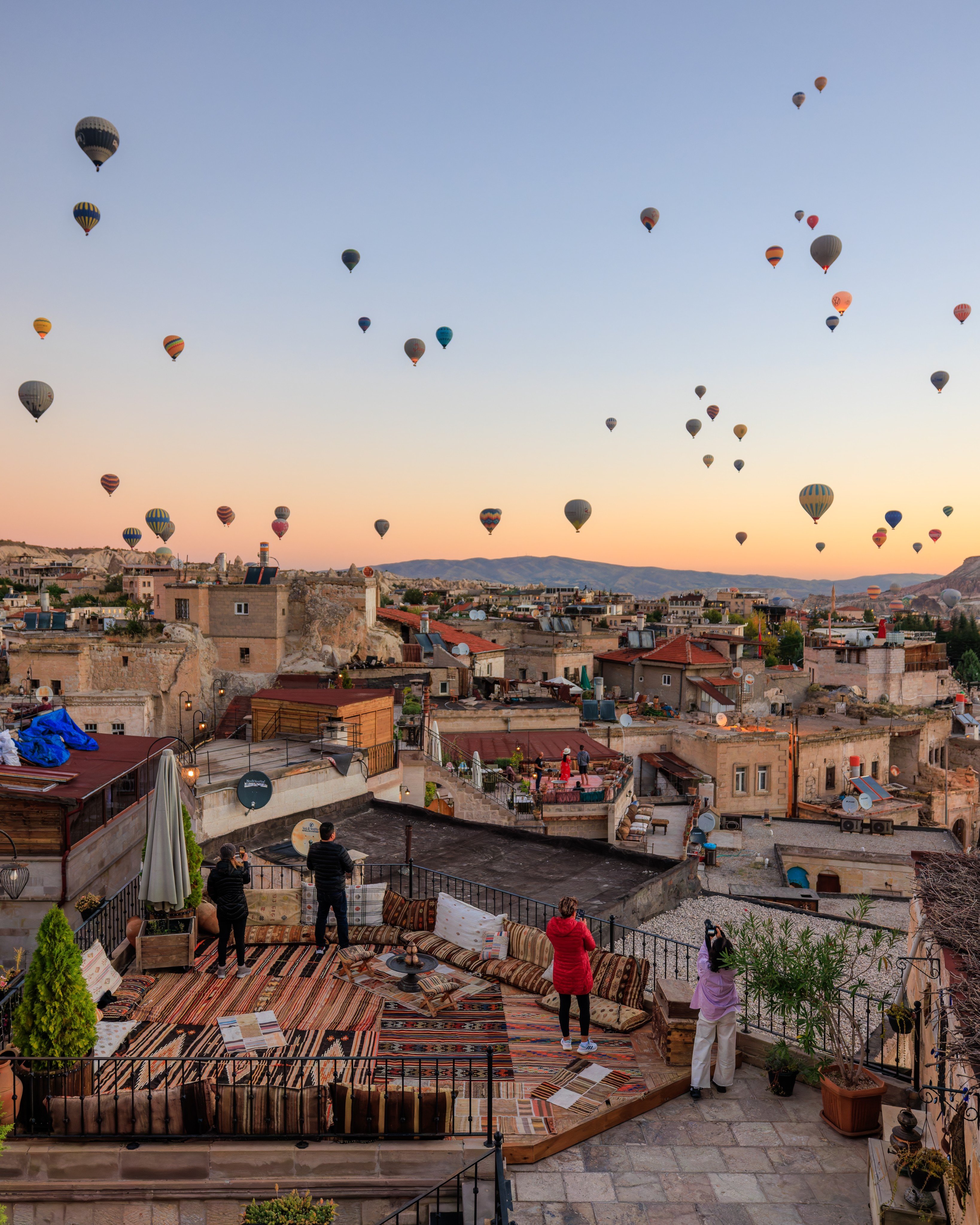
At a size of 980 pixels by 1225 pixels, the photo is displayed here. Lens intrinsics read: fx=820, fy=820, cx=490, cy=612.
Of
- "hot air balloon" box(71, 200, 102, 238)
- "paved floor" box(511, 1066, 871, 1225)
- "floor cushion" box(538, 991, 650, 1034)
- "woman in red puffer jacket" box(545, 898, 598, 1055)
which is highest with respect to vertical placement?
"hot air balloon" box(71, 200, 102, 238)

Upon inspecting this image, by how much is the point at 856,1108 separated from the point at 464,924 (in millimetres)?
5353

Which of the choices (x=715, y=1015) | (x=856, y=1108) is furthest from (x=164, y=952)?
(x=856, y=1108)

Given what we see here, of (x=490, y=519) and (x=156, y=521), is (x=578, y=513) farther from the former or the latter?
(x=156, y=521)

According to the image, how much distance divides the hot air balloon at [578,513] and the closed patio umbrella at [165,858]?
50.5m

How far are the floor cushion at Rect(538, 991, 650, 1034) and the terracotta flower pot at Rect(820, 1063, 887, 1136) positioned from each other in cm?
233

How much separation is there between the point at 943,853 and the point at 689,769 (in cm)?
3048

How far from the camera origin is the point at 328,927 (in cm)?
1201

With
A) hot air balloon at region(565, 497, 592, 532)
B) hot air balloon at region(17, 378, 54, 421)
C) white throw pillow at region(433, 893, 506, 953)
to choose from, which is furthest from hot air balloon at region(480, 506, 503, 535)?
white throw pillow at region(433, 893, 506, 953)

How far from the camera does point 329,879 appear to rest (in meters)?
10.7

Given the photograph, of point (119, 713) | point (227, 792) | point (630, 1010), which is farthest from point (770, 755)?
point (119, 713)

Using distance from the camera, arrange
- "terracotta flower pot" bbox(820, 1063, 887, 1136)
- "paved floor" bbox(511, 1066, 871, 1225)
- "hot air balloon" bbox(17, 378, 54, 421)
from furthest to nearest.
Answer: "hot air balloon" bbox(17, 378, 54, 421) → "terracotta flower pot" bbox(820, 1063, 887, 1136) → "paved floor" bbox(511, 1066, 871, 1225)

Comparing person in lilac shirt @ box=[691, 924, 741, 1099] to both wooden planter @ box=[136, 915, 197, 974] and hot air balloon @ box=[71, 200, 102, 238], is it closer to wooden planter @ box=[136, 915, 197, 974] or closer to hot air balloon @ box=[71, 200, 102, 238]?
wooden planter @ box=[136, 915, 197, 974]

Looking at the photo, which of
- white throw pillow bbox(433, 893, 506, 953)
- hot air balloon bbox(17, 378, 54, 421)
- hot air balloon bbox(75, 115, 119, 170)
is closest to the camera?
white throw pillow bbox(433, 893, 506, 953)

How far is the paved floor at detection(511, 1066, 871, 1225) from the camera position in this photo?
6.75m
